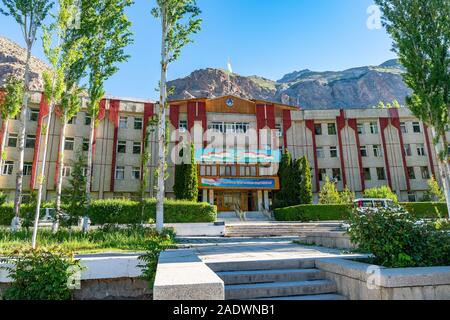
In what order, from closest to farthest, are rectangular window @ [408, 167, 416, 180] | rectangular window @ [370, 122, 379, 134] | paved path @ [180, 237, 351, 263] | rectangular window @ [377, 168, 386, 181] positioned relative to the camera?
paved path @ [180, 237, 351, 263] < rectangular window @ [408, 167, 416, 180] < rectangular window @ [377, 168, 386, 181] < rectangular window @ [370, 122, 379, 134]

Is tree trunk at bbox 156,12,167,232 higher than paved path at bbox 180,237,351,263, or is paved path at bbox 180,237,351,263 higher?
tree trunk at bbox 156,12,167,232

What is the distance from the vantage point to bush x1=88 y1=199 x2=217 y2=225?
17859 millimetres

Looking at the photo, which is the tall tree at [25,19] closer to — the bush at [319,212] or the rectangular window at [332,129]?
the bush at [319,212]

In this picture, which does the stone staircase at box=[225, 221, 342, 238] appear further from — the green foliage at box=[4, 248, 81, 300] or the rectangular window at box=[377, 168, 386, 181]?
the rectangular window at box=[377, 168, 386, 181]

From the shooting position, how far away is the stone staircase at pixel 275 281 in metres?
4.41

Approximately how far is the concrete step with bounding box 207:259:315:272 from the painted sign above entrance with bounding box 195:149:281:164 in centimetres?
2610

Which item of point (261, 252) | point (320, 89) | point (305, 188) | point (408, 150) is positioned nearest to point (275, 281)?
point (261, 252)

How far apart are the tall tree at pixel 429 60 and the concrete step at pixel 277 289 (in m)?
15.9

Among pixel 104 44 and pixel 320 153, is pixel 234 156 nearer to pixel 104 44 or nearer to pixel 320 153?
pixel 320 153

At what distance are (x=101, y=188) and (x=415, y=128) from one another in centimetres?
3904

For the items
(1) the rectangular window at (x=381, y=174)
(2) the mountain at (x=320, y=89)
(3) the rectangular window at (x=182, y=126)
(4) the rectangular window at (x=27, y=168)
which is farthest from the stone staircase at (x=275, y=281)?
(2) the mountain at (x=320, y=89)

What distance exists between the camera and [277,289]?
4.49 meters

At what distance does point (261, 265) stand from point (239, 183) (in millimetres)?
25687

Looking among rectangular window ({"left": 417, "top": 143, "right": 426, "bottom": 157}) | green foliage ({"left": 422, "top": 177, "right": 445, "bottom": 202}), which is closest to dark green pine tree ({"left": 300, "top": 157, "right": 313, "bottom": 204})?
green foliage ({"left": 422, "top": 177, "right": 445, "bottom": 202})
